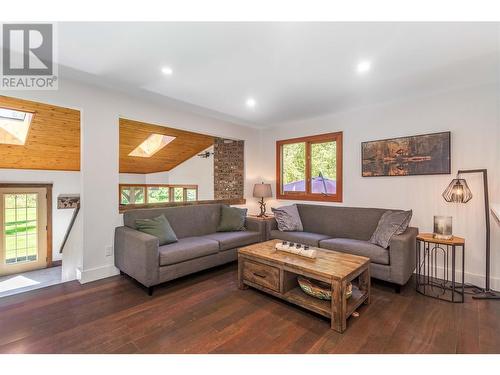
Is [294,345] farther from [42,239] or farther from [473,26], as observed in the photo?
[42,239]

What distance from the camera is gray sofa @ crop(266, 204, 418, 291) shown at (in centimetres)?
260

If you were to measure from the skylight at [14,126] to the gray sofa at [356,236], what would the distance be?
3.76m

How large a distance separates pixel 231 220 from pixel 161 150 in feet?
8.80

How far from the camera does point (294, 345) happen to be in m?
1.72

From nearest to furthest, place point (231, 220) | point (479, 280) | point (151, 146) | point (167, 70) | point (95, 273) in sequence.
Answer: point (167, 70)
point (479, 280)
point (95, 273)
point (231, 220)
point (151, 146)

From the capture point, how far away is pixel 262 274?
248cm

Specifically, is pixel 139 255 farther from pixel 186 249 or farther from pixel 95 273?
pixel 95 273

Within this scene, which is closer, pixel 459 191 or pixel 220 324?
pixel 220 324

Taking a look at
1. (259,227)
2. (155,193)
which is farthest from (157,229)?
(155,193)

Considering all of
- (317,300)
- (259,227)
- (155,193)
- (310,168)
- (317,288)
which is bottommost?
(317,300)

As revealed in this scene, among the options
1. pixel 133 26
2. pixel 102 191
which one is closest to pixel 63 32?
pixel 133 26

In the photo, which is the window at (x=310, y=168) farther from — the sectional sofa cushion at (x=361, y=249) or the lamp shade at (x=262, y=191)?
the sectional sofa cushion at (x=361, y=249)

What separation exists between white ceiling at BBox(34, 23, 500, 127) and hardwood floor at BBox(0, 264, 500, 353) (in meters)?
2.30
